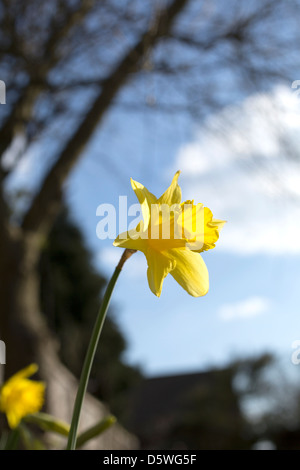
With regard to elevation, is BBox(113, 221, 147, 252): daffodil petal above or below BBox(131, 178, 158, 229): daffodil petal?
below

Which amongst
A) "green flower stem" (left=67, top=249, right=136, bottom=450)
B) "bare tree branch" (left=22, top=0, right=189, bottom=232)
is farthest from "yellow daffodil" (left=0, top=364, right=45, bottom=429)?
"bare tree branch" (left=22, top=0, right=189, bottom=232)

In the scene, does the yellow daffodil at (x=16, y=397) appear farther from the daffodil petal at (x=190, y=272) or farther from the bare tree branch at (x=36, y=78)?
the bare tree branch at (x=36, y=78)

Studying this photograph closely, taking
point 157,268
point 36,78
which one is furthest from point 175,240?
point 36,78

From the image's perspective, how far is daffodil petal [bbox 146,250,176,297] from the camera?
41 cm

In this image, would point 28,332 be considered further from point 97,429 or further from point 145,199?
point 145,199

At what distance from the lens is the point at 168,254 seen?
416 millimetres

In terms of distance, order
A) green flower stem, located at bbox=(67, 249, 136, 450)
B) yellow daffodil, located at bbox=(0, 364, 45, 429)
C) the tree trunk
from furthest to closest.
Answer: the tree trunk → yellow daffodil, located at bbox=(0, 364, 45, 429) → green flower stem, located at bbox=(67, 249, 136, 450)

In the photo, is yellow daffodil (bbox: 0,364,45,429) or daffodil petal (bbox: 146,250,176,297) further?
yellow daffodil (bbox: 0,364,45,429)

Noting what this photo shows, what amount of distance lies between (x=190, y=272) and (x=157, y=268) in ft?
0.09

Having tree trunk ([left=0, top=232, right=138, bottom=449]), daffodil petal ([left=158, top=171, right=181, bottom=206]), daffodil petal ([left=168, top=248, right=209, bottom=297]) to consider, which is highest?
tree trunk ([left=0, top=232, right=138, bottom=449])

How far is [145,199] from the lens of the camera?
0.41 meters

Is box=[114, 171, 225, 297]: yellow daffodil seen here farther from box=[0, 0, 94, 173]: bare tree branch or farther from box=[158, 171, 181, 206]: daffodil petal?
box=[0, 0, 94, 173]: bare tree branch
